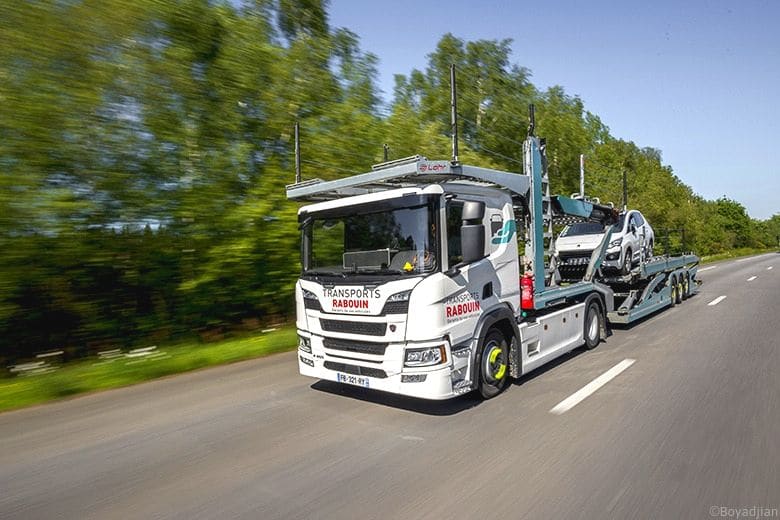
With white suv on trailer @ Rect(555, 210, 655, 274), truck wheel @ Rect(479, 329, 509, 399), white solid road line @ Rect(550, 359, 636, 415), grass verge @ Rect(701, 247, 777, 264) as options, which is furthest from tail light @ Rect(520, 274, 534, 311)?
grass verge @ Rect(701, 247, 777, 264)

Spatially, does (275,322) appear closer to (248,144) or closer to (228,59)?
(248,144)

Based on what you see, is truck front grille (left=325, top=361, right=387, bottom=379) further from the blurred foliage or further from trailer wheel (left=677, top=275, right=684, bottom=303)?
trailer wheel (left=677, top=275, right=684, bottom=303)

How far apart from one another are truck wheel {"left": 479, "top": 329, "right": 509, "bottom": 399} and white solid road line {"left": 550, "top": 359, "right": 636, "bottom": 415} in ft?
2.31

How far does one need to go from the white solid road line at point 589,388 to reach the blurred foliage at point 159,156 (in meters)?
7.17

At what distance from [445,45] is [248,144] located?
78.0ft

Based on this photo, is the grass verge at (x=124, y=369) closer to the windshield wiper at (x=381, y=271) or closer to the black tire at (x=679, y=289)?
the windshield wiper at (x=381, y=271)

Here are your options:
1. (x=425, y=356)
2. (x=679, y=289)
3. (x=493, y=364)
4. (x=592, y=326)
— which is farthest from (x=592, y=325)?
(x=679, y=289)

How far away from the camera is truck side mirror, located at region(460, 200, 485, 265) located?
193 inches

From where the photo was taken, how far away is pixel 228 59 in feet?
36.0

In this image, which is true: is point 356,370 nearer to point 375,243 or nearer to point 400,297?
point 400,297

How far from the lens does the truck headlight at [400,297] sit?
16.0 ft

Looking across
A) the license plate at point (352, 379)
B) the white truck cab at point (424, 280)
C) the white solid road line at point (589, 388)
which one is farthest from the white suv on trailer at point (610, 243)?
the license plate at point (352, 379)

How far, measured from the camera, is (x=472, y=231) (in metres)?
4.93

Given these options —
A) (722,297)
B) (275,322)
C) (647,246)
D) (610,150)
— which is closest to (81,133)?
(275,322)
